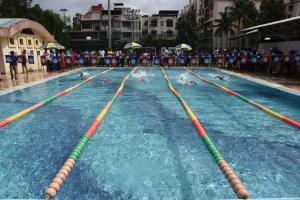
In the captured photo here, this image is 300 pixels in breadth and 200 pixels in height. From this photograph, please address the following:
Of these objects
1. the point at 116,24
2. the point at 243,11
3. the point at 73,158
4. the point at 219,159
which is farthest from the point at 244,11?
the point at 73,158

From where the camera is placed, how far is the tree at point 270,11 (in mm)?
42250

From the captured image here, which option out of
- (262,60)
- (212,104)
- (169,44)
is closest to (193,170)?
(212,104)

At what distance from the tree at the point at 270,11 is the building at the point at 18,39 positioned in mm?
34454

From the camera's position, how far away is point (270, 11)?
42312 millimetres

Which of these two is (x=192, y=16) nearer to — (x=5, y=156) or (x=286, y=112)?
(x=286, y=112)

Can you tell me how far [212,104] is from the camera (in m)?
9.71

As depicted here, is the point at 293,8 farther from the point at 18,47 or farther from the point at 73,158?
the point at 73,158

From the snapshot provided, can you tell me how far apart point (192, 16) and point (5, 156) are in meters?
52.3

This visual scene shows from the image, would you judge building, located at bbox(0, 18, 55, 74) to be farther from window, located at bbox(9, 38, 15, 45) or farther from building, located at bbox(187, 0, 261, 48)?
building, located at bbox(187, 0, 261, 48)

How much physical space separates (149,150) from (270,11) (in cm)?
4427

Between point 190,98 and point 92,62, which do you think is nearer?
point 190,98

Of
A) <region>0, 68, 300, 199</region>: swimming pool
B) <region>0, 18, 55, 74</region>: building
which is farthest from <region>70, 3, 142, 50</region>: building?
<region>0, 68, 300, 199</region>: swimming pool

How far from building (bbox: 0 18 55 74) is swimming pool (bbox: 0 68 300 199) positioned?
816 cm

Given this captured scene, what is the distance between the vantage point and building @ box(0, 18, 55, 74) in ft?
53.9
